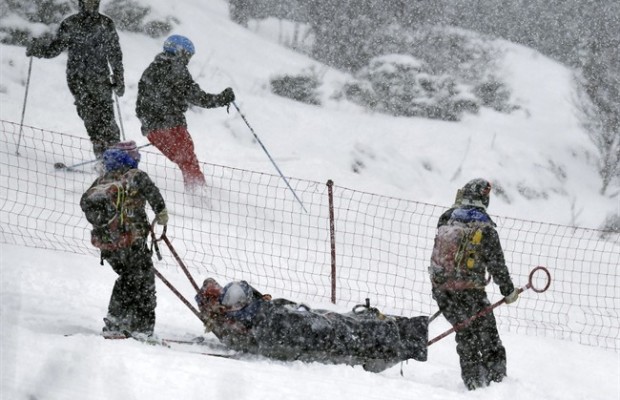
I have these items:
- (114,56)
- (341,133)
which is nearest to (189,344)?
(114,56)

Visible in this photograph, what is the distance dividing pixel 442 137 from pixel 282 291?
991 cm

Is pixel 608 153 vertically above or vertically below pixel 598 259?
above

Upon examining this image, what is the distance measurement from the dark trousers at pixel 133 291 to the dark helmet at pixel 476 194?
2.22m

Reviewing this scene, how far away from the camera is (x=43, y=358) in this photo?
333cm

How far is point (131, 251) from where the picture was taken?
476 cm

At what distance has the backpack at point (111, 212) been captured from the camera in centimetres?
456

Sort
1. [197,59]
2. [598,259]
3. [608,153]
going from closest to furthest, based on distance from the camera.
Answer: [598,259]
[197,59]
[608,153]

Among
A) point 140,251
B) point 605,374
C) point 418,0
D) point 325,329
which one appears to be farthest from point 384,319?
point 418,0

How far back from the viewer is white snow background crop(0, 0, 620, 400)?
11.6 ft

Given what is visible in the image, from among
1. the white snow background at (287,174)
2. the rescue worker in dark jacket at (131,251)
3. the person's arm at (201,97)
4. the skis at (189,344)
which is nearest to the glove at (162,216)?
the rescue worker in dark jacket at (131,251)

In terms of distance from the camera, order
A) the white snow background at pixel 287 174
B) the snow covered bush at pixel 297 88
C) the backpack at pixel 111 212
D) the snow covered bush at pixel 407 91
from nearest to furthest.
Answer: the white snow background at pixel 287 174, the backpack at pixel 111 212, the snow covered bush at pixel 297 88, the snow covered bush at pixel 407 91

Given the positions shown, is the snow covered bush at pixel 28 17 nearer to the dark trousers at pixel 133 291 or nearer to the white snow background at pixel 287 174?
the white snow background at pixel 287 174

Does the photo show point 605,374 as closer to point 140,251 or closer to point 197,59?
point 140,251

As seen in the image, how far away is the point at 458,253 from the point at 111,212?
232 centimetres
